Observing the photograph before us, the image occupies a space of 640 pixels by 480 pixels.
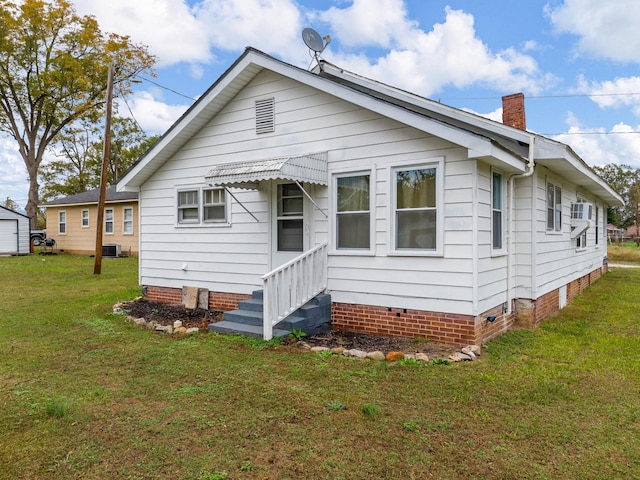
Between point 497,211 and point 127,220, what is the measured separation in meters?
20.9

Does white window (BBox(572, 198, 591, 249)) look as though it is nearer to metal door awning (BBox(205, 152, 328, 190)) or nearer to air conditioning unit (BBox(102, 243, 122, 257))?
metal door awning (BBox(205, 152, 328, 190))

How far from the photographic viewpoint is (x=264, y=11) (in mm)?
11422

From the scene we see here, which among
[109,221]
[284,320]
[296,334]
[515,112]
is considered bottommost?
[296,334]

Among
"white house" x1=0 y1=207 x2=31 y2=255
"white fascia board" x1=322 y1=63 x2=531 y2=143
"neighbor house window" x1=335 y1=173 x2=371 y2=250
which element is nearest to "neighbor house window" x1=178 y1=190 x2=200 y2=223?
"neighbor house window" x1=335 y1=173 x2=371 y2=250

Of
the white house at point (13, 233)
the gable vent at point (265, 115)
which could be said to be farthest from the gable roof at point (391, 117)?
the white house at point (13, 233)

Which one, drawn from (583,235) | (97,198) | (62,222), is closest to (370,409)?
(583,235)

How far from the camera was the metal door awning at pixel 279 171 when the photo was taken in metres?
6.09

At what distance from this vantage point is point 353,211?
22.0 ft

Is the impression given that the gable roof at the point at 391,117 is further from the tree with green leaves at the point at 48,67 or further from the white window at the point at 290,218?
the tree with green leaves at the point at 48,67

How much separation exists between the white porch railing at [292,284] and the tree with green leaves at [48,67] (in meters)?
26.1

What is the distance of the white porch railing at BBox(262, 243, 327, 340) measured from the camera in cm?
603

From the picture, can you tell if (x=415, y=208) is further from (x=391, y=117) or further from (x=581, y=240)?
(x=581, y=240)

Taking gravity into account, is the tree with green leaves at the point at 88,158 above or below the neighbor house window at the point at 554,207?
above

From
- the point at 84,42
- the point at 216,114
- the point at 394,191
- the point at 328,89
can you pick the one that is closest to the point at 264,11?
the point at 216,114
